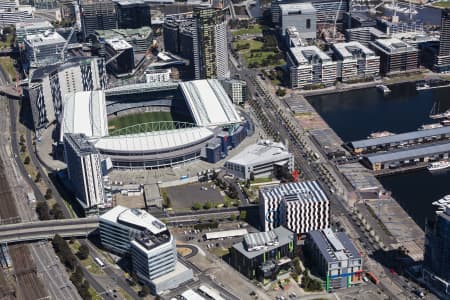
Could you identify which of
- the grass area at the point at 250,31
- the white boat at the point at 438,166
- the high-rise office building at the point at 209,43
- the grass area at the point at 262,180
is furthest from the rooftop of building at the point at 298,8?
the grass area at the point at 262,180

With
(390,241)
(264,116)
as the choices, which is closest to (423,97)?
(264,116)

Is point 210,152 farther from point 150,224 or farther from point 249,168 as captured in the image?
point 150,224

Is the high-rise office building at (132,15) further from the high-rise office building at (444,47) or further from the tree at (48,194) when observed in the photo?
the tree at (48,194)

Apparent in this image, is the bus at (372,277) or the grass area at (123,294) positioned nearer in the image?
the grass area at (123,294)

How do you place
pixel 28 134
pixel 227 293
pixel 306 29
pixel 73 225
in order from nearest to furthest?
pixel 227 293, pixel 73 225, pixel 28 134, pixel 306 29

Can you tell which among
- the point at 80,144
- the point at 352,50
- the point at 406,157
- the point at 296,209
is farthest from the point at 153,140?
the point at 352,50

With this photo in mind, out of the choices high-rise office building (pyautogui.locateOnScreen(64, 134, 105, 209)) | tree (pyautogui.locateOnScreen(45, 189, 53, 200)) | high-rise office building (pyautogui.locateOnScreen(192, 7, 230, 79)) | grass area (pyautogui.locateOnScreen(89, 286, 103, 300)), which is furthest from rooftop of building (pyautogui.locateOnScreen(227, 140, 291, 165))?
high-rise office building (pyautogui.locateOnScreen(192, 7, 230, 79))
